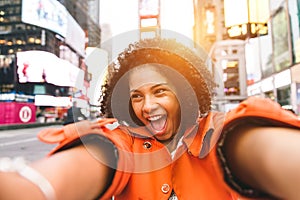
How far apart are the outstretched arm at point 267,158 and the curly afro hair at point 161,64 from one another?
304 millimetres

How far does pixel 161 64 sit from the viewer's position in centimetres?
79

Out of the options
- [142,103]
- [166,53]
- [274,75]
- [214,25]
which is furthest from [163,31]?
[214,25]

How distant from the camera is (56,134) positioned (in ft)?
1.89

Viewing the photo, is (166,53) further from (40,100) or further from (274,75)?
(40,100)

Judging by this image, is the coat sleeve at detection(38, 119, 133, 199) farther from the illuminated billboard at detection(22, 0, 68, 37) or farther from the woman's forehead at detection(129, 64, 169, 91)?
the illuminated billboard at detection(22, 0, 68, 37)

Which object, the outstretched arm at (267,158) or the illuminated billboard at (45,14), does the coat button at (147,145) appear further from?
the illuminated billboard at (45,14)

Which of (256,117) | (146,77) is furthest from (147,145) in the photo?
(256,117)

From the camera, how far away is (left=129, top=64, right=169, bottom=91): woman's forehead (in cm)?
77

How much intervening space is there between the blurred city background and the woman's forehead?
91 millimetres

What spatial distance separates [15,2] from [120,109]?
103 ft

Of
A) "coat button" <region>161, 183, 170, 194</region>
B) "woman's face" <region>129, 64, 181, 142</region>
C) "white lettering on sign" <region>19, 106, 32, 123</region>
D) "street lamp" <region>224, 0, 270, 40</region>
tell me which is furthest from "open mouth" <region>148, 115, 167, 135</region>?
"white lettering on sign" <region>19, 106, 32, 123</region>

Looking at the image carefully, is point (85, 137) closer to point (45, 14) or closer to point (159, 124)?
point (159, 124)

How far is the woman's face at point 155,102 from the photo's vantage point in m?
0.76

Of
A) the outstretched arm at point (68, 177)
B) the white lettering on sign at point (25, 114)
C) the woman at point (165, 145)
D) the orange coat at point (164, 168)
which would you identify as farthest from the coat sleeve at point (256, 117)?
the white lettering on sign at point (25, 114)
